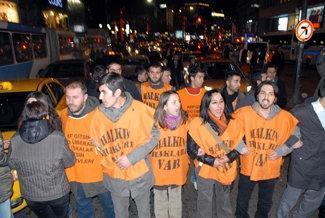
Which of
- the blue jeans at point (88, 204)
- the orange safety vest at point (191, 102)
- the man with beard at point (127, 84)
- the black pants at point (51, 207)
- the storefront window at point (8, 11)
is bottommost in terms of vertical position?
the blue jeans at point (88, 204)

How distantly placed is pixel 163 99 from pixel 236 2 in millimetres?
117097

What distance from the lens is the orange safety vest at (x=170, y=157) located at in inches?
148

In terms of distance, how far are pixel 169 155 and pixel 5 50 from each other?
1106 cm

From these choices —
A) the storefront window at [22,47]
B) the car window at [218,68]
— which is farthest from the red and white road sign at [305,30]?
the storefront window at [22,47]

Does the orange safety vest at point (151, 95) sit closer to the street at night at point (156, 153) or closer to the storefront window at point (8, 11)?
the street at night at point (156, 153)

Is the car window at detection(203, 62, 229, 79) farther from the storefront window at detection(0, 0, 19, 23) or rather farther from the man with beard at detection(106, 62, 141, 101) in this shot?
the storefront window at detection(0, 0, 19, 23)

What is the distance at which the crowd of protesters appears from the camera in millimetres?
3221

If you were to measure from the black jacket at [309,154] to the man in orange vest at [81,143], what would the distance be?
232 centimetres

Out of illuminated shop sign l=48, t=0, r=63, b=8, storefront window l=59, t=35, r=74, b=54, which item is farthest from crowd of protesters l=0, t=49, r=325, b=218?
illuminated shop sign l=48, t=0, r=63, b=8

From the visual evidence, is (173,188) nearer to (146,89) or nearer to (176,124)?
(176,124)

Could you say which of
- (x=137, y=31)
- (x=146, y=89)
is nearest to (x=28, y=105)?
(x=146, y=89)

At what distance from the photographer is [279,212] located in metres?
3.97

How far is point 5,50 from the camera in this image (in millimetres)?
12430

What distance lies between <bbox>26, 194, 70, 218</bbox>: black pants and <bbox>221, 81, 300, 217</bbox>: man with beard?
1.91m
